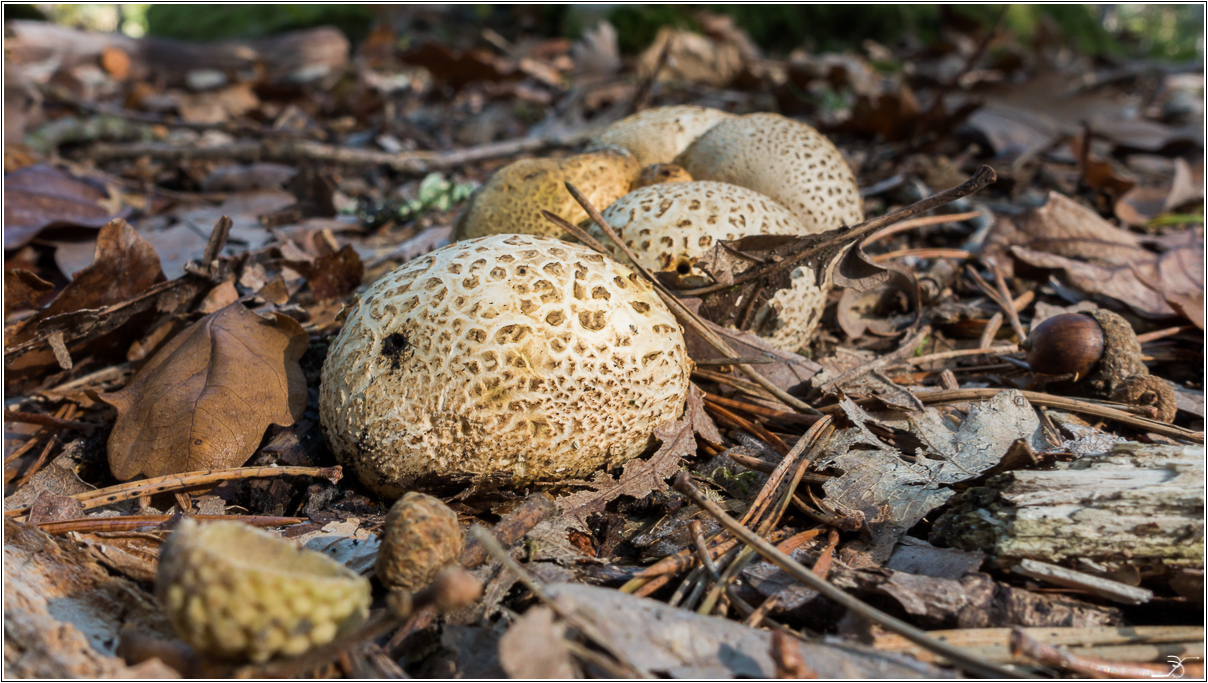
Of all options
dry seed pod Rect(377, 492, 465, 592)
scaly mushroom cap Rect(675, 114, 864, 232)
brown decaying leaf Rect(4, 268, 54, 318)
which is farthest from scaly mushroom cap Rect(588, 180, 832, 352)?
brown decaying leaf Rect(4, 268, 54, 318)

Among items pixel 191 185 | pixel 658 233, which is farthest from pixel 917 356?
pixel 191 185

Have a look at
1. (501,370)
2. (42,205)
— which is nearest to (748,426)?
(501,370)

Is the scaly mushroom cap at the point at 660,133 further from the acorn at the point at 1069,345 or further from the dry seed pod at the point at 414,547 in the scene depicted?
the dry seed pod at the point at 414,547

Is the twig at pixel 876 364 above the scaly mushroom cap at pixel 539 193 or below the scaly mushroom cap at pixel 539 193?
below

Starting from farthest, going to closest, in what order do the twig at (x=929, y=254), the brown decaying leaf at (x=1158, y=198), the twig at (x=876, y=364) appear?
the brown decaying leaf at (x=1158, y=198), the twig at (x=929, y=254), the twig at (x=876, y=364)

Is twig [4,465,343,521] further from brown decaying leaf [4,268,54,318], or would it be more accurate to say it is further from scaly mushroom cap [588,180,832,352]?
scaly mushroom cap [588,180,832,352]

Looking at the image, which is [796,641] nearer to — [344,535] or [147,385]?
[344,535]

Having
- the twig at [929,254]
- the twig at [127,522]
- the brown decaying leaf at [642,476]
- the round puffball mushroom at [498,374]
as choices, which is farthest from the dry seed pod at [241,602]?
the twig at [929,254]
